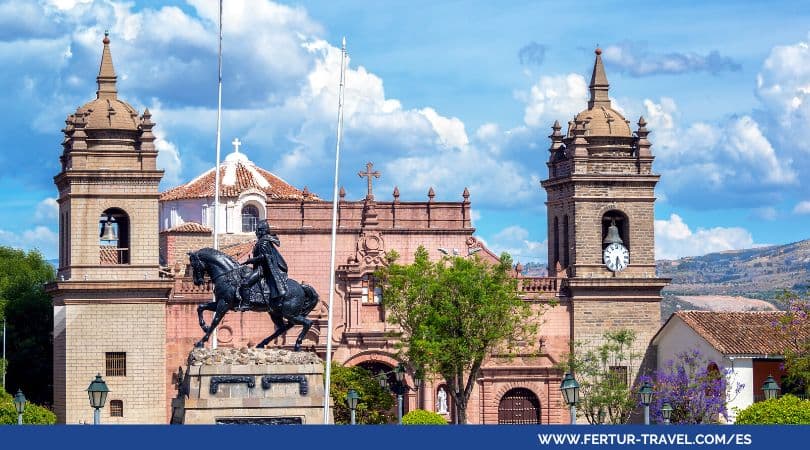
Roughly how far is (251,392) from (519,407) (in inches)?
1175

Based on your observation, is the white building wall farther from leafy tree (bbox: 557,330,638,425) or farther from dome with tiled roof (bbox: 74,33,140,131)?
dome with tiled roof (bbox: 74,33,140,131)

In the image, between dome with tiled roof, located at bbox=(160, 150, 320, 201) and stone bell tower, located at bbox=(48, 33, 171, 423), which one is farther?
dome with tiled roof, located at bbox=(160, 150, 320, 201)

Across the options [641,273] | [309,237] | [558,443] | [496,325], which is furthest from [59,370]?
[558,443]

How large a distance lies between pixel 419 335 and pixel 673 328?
35.2ft

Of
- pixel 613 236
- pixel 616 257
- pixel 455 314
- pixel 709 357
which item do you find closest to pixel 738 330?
pixel 709 357

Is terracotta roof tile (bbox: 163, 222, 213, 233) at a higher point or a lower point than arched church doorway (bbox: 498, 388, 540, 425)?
higher

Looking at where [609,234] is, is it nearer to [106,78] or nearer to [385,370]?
[385,370]

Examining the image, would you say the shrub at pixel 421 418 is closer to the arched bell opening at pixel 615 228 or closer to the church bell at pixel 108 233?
the church bell at pixel 108 233

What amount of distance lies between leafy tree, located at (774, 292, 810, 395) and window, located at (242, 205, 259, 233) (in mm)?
22513

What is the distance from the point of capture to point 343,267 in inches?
3127

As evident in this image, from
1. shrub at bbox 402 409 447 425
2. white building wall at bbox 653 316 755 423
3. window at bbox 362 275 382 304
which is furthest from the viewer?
window at bbox 362 275 382 304

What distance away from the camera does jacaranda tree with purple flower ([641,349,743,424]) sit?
235 ft

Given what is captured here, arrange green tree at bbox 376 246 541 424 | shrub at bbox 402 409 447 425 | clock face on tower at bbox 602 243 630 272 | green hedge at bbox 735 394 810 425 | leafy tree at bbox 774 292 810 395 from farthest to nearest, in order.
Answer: clock face on tower at bbox 602 243 630 272 < green tree at bbox 376 246 541 424 < leafy tree at bbox 774 292 810 395 < shrub at bbox 402 409 447 425 < green hedge at bbox 735 394 810 425

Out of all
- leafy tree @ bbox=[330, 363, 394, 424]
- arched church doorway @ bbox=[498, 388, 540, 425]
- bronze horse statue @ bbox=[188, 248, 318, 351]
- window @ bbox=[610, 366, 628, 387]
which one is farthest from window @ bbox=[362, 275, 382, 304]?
bronze horse statue @ bbox=[188, 248, 318, 351]
